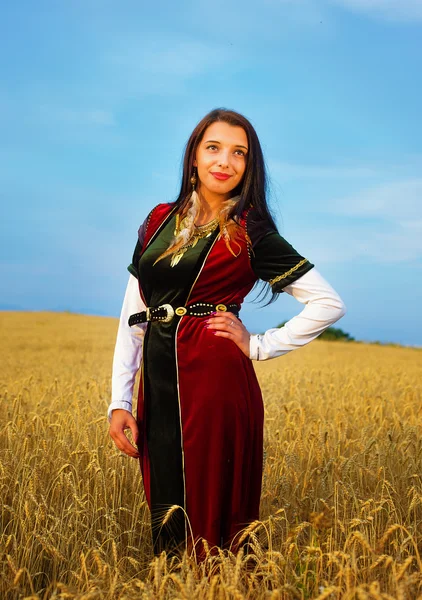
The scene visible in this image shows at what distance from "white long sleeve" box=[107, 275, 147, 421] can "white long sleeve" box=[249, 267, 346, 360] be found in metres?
0.61

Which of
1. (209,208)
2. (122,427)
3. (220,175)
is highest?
(220,175)

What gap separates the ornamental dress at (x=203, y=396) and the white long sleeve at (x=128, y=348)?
7.1 inches

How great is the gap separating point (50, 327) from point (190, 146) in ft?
75.3

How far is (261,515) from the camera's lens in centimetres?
415

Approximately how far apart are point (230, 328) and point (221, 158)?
0.75 m

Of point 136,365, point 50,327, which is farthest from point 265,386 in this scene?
point 50,327

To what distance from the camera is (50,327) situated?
2533cm

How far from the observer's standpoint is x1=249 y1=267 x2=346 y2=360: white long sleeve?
290 cm

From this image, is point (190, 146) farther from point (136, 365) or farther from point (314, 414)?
point (314, 414)

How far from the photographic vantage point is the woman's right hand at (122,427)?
120 inches

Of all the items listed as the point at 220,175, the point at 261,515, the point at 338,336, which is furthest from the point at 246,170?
the point at 338,336

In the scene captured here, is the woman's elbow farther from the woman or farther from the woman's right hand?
the woman's right hand

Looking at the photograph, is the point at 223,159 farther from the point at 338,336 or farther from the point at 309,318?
the point at 338,336

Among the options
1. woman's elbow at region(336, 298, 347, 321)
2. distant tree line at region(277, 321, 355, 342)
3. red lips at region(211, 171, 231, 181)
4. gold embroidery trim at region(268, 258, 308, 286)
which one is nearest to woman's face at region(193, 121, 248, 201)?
red lips at region(211, 171, 231, 181)
